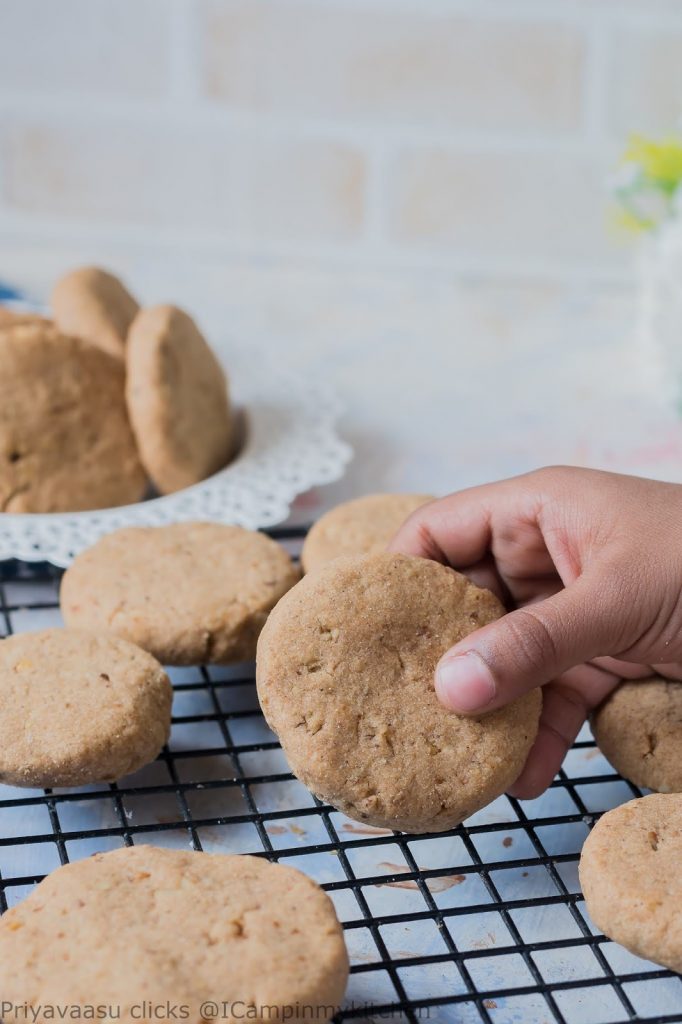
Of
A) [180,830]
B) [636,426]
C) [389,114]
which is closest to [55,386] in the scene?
[180,830]

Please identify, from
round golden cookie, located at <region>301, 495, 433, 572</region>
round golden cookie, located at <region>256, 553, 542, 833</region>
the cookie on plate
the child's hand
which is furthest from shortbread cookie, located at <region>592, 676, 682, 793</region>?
the cookie on plate

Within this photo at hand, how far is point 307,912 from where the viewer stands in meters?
0.94

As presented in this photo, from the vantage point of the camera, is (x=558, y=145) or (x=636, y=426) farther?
(x=558, y=145)

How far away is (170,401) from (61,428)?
155 millimetres

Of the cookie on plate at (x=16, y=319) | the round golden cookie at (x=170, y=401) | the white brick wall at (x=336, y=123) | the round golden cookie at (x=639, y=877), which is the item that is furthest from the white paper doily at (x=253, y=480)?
the white brick wall at (x=336, y=123)

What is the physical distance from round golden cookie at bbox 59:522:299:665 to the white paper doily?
0.09 metres

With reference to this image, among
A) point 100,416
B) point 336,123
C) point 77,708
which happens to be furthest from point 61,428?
point 336,123

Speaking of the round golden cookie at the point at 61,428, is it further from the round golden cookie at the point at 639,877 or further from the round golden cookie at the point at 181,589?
the round golden cookie at the point at 639,877

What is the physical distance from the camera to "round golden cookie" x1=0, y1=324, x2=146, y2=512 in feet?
5.35

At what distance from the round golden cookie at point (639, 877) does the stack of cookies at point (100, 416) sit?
87 centimetres

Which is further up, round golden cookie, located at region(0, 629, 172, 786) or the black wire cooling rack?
round golden cookie, located at region(0, 629, 172, 786)

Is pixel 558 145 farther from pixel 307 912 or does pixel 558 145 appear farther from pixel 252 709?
pixel 307 912

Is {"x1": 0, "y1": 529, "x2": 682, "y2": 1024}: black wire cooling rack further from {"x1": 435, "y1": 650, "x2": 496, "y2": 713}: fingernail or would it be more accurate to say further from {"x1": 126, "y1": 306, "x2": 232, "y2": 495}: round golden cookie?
{"x1": 126, "y1": 306, "x2": 232, "y2": 495}: round golden cookie

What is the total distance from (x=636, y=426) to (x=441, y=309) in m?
0.66
